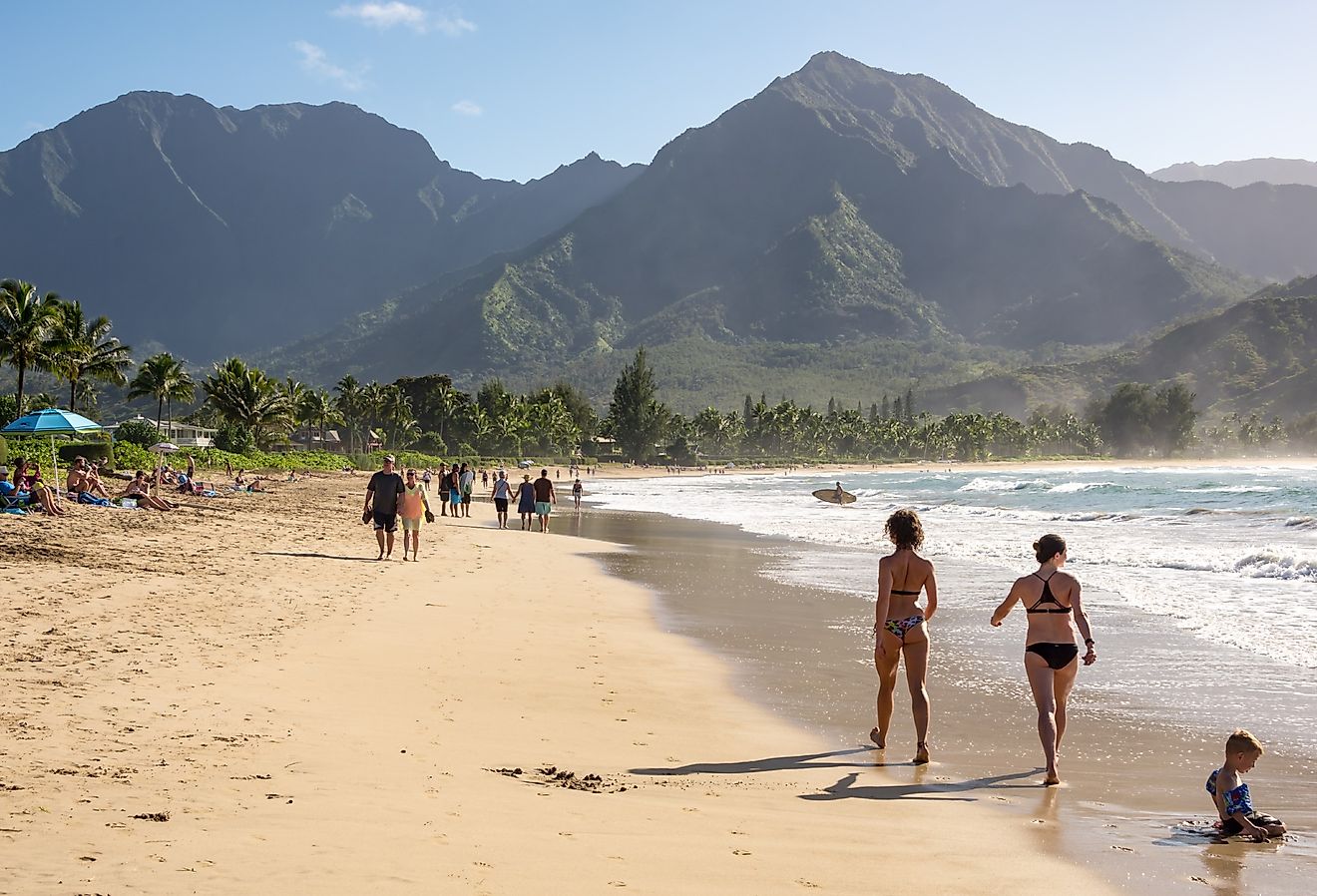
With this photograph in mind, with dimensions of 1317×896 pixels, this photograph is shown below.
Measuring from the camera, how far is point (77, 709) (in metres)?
5.96

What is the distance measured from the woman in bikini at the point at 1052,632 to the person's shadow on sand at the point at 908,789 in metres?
0.48

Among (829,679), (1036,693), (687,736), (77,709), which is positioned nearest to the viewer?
(77,709)

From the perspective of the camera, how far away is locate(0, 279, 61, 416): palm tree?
152 ft

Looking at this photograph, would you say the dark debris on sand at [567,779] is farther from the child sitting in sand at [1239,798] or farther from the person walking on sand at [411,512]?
the person walking on sand at [411,512]

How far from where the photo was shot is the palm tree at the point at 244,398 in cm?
6969

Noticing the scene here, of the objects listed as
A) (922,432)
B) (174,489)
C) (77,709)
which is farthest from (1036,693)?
(922,432)

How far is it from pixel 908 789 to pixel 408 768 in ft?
9.47

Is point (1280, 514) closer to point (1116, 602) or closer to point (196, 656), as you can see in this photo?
point (1116, 602)

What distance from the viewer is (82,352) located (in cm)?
5191

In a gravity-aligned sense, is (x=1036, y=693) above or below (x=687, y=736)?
above

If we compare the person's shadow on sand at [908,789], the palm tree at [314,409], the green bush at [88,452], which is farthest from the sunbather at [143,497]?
the palm tree at [314,409]

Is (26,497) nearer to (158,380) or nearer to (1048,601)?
(1048,601)

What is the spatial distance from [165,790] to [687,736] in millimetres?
3609

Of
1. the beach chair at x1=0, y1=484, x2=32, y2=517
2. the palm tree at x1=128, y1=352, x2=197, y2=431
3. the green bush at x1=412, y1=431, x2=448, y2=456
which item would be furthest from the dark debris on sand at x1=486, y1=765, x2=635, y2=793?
the green bush at x1=412, y1=431, x2=448, y2=456
